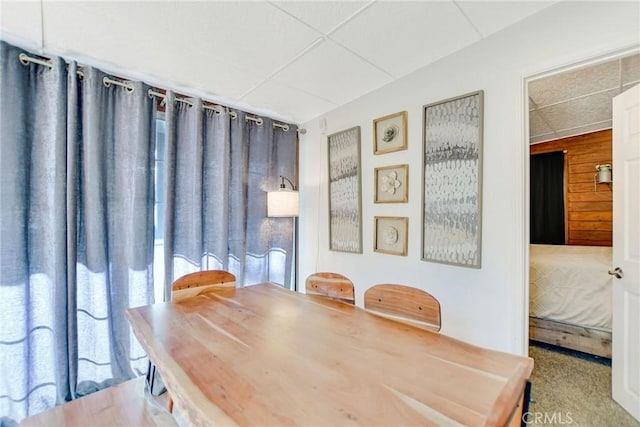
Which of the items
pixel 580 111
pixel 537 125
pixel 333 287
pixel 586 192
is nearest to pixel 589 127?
pixel 537 125

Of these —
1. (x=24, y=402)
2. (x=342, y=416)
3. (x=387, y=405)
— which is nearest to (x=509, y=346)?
(x=387, y=405)

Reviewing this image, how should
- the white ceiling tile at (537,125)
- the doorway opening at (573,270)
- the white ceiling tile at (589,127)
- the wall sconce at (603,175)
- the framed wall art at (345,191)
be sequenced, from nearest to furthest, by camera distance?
the doorway opening at (573,270), the framed wall art at (345,191), the white ceiling tile at (537,125), the white ceiling tile at (589,127), the wall sconce at (603,175)

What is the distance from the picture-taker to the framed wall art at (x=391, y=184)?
6.81 feet

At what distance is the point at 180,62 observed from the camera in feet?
6.15

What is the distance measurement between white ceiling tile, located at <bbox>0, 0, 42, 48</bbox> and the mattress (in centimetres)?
413

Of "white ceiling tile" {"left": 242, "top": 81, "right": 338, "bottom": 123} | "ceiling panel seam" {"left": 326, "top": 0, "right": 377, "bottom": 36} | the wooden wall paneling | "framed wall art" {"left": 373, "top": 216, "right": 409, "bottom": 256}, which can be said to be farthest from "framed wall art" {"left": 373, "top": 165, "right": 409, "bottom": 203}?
the wooden wall paneling

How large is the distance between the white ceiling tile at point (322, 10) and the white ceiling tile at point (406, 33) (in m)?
0.06

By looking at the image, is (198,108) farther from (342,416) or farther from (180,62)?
(342,416)

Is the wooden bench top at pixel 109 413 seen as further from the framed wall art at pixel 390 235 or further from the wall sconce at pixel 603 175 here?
the wall sconce at pixel 603 175

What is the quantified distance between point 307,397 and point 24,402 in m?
2.17

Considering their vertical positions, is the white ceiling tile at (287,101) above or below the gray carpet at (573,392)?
above

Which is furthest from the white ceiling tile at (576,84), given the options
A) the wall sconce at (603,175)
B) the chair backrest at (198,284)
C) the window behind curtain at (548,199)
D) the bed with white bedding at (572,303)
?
the window behind curtain at (548,199)

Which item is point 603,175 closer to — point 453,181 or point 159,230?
point 453,181

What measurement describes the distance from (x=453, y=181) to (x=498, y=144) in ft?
1.07
